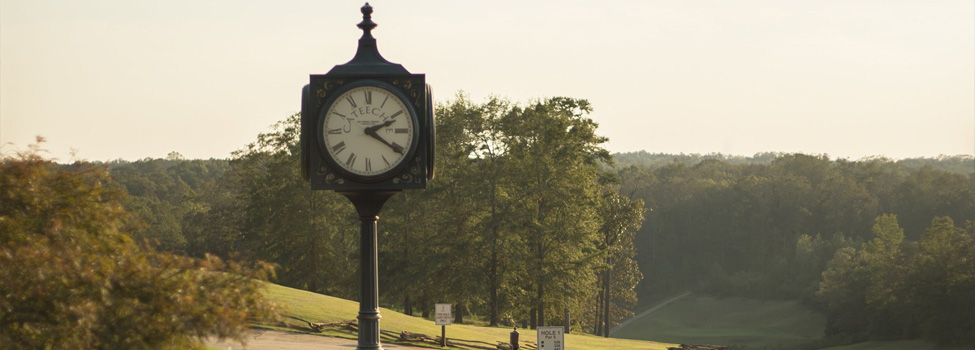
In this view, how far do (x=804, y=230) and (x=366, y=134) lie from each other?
4501 inches

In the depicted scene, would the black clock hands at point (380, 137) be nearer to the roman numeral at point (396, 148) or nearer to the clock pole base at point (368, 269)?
the roman numeral at point (396, 148)

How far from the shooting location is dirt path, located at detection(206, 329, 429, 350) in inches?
1102

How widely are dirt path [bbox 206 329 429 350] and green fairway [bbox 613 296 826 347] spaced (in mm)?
54403

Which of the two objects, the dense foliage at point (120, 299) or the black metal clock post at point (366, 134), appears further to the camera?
the dense foliage at point (120, 299)

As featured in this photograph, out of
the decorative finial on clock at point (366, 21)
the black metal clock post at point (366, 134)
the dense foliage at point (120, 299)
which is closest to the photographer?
the black metal clock post at point (366, 134)

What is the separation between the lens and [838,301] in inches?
3312

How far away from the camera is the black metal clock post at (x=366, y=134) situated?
8125 mm

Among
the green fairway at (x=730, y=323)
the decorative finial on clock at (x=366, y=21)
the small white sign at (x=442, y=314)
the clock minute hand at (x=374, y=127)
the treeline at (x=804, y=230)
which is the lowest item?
the green fairway at (x=730, y=323)

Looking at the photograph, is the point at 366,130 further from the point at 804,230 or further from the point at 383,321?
the point at 804,230

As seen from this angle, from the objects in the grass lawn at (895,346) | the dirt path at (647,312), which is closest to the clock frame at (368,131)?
the grass lawn at (895,346)

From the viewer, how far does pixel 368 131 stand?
8125 millimetres

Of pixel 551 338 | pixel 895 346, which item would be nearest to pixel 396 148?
pixel 551 338

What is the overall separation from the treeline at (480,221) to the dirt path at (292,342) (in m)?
19.1

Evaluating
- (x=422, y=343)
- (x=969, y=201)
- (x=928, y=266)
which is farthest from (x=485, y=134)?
(x=969, y=201)
